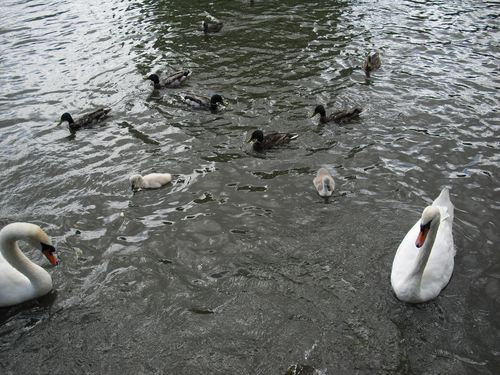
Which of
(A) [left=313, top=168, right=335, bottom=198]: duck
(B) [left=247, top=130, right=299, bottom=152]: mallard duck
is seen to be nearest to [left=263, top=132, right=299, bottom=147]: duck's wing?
(B) [left=247, top=130, right=299, bottom=152]: mallard duck

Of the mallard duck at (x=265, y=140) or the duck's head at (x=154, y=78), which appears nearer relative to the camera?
the mallard duck at (x=265, y=140)

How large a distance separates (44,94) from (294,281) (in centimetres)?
999

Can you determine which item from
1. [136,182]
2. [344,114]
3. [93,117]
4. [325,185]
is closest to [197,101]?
[93,117]

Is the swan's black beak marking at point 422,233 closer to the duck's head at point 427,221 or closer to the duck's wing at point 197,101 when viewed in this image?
the duck's head at point 427,221

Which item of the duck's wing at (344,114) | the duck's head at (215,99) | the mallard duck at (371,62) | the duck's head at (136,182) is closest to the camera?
the duck's head at (136,182)

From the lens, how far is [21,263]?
6.47 meters

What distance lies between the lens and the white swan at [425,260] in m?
6.04

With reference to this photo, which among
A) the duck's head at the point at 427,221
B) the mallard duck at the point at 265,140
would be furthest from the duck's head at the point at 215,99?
the duck's head at the point at 427,221

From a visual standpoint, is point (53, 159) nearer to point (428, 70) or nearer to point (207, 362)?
point (207, 362)

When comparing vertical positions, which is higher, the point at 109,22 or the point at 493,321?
the point at 109,22

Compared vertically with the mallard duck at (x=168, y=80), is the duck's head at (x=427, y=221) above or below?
above

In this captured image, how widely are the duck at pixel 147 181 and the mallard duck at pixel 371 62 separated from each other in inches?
270

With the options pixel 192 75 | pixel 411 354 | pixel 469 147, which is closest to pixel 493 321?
pixel 411 354

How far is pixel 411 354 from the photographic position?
5629 millimetres
